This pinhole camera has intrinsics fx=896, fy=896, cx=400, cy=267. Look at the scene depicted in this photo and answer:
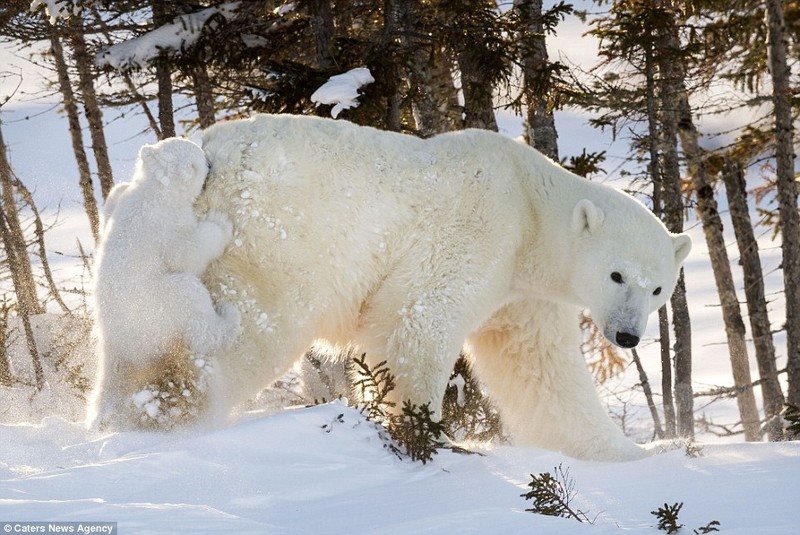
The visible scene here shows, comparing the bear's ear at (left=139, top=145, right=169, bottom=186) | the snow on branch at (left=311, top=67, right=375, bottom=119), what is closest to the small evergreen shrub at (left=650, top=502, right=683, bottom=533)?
the bear's ear at (left=139, top=145, right=169, bottom=186)

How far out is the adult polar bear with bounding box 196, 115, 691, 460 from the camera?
18.3 feet

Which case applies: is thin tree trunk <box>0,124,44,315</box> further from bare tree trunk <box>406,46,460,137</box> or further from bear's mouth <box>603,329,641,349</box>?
bear's mouth <box>603,329,641,349</box>

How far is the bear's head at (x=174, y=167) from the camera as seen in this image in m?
5.43

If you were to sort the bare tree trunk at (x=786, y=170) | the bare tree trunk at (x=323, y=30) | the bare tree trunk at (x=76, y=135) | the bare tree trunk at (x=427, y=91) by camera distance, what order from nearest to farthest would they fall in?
the bare tree trunk at (x=323, y=30) < the bare tree trunk at (x=427, y=91) < the bare tree trunk at (x=786, y=170) < the bare tree trunk at (x=76, y=135)

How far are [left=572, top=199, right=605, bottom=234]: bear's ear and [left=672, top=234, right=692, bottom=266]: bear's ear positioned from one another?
698 mm

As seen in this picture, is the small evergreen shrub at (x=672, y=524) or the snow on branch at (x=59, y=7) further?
the snow on branch at (x=59, y=7)

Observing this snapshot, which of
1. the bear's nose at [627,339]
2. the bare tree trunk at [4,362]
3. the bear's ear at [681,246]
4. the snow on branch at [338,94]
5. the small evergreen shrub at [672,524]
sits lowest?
the bare tree trunk at [4,362]

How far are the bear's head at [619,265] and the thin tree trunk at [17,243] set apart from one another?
29.4ft

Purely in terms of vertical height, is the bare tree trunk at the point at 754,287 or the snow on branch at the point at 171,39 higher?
the snow on branch at the point at 171,39

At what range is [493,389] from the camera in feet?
23.1

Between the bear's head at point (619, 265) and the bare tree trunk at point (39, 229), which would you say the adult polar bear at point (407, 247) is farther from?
the bare tree trunk at point (39, 229)

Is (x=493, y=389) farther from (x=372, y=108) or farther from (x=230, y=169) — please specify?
→ (x=372, y=108)

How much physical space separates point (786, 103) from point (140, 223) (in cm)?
1034

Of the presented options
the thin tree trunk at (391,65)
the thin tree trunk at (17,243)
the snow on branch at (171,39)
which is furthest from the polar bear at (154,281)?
the thin tree trunk at (17,243)
